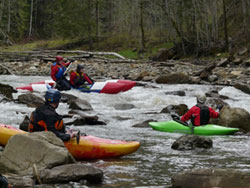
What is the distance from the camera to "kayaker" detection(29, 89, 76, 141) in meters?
5.00

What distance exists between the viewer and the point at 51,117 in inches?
197

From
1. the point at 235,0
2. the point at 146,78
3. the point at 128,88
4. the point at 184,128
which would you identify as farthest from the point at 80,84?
the point at 235,0

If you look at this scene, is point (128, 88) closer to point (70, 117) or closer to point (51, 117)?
point (70, 117)

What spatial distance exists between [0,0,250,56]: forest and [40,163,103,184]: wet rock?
59.7 ft

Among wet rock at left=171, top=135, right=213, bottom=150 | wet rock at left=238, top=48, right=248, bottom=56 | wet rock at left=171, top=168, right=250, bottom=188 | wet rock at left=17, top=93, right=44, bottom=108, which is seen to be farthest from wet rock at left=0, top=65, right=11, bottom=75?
wet rock at left=171, top=168, right=250, bottom=188

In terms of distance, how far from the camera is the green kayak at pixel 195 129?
7402 mm

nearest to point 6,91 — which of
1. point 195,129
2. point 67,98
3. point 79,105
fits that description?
point 67,98

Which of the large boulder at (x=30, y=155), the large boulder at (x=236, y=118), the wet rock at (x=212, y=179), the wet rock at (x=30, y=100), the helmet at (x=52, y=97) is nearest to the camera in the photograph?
the wet rock at (x=212, y=179)

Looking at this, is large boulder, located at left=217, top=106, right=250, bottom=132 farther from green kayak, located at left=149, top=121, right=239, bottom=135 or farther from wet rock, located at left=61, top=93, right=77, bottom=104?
wet rock, located at left=61, top=93, right=77, bottom=104

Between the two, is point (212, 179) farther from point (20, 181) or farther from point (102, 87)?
point (102, 87)

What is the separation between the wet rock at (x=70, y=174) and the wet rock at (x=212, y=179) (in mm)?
820

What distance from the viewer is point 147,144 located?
6547 millimetres

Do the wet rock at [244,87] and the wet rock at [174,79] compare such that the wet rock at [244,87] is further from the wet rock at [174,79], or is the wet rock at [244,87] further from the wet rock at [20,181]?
the wet rock at [20,181]

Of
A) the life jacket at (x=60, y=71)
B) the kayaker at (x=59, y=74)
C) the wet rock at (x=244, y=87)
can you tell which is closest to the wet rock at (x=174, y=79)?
the wet rock at (x=244, y=87)
